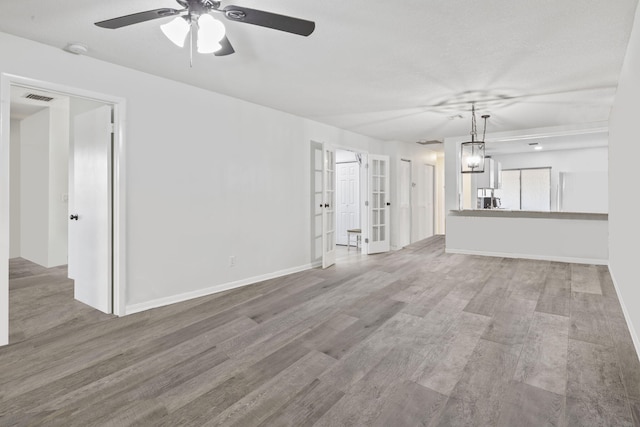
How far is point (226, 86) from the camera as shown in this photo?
3.78m

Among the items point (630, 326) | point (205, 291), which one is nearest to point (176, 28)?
point (205, 291)

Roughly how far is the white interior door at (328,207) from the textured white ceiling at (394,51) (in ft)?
3.45

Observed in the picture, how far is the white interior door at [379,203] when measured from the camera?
6.81 metres

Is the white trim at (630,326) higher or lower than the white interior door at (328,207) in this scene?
lower

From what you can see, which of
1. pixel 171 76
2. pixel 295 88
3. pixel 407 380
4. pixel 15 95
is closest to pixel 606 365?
pixel 407 380

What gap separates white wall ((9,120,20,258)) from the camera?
6.00 metres

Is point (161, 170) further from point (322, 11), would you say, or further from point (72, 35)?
point (322, 11)

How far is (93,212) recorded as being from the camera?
3.46m

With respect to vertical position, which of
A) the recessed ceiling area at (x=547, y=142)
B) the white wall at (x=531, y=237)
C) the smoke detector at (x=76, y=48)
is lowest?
the white wall at (x=531, y=237)

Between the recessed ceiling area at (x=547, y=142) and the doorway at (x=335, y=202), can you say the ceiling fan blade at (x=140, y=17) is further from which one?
the recessed ceiling area at (x=547, y=142)

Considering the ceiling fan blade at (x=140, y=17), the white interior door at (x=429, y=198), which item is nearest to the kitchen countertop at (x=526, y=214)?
the white interior door at (x=429, y=198)

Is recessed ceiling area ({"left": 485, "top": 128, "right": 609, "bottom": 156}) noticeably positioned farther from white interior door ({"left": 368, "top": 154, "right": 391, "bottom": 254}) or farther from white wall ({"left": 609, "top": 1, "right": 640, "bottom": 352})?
white wall ({"left": 609, "top": 1, "right": 640, "bottom": 352})

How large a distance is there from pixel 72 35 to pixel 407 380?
3.53 metres

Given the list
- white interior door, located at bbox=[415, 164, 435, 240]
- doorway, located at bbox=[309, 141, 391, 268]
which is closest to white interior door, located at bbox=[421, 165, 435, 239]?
white interior door, located at bbox=[415, 164, 435, 240]
